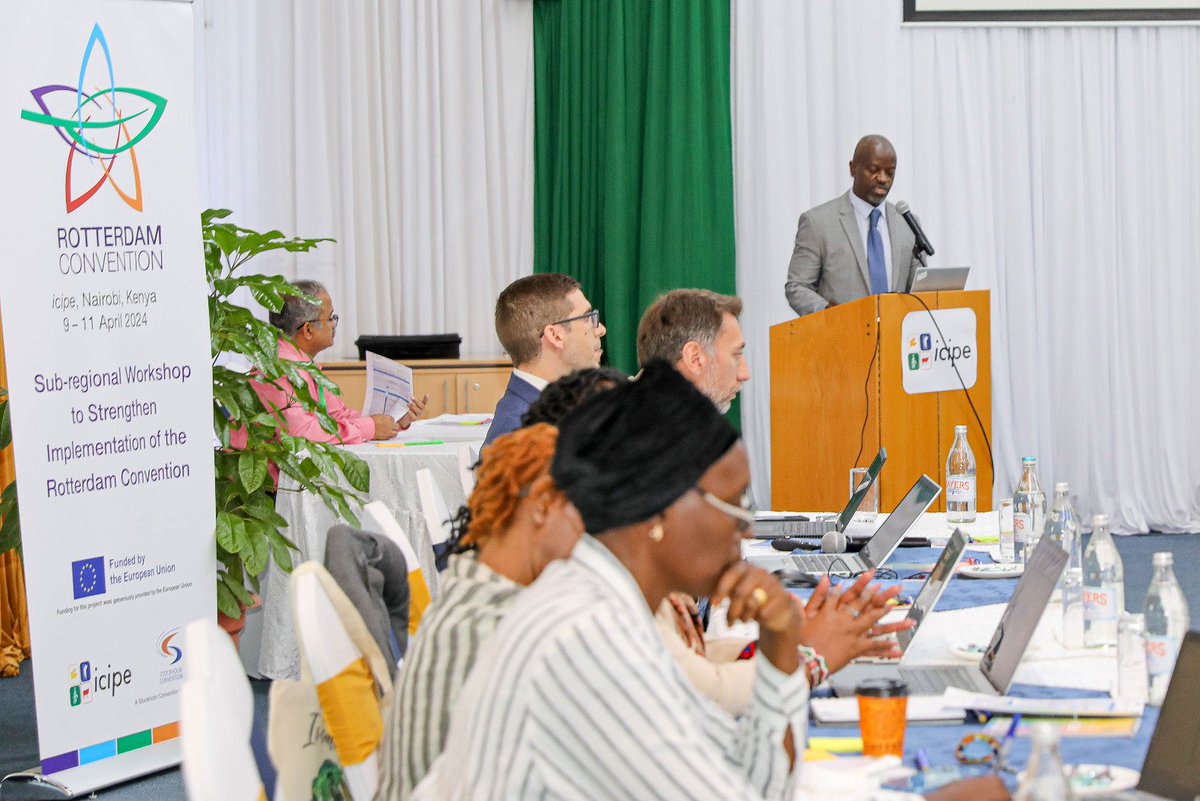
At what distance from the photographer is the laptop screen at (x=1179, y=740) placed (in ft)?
5.08

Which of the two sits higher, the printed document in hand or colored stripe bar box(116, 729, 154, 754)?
the printed document in hand

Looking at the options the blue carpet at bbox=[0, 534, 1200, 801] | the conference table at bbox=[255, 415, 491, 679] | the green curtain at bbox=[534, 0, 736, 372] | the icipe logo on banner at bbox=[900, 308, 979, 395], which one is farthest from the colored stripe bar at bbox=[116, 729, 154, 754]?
the green curtain at bbox=[534, 0, 736, 372]

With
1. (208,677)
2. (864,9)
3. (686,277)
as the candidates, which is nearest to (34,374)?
(208,677)

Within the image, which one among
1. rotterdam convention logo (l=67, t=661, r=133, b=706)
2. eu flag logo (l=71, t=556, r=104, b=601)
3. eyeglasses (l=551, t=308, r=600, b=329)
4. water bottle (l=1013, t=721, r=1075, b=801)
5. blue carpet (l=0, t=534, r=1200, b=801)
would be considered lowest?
blue carpet (l=0, t=534, r=1200, b=801)

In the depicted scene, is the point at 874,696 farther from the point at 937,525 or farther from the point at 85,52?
the point at 85,52

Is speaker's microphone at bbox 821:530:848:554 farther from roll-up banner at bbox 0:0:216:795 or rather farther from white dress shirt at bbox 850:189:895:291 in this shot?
white dress shirt at bbox 850:189:895:291

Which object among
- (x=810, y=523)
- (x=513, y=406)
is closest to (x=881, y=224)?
(x=810, y=523)

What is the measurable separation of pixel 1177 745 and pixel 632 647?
701 millimetres

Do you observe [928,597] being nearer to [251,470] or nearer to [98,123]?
[251,470]

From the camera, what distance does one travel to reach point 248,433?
427 cm

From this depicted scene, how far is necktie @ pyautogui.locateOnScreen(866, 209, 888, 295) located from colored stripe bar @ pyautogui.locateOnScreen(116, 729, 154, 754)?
398cm

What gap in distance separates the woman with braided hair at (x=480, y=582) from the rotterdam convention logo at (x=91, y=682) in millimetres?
2145

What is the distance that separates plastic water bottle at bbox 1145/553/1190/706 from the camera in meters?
1.98

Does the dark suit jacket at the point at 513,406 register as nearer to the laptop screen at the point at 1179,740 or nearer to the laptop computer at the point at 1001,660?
the laptop computer at the point at 1001,660
